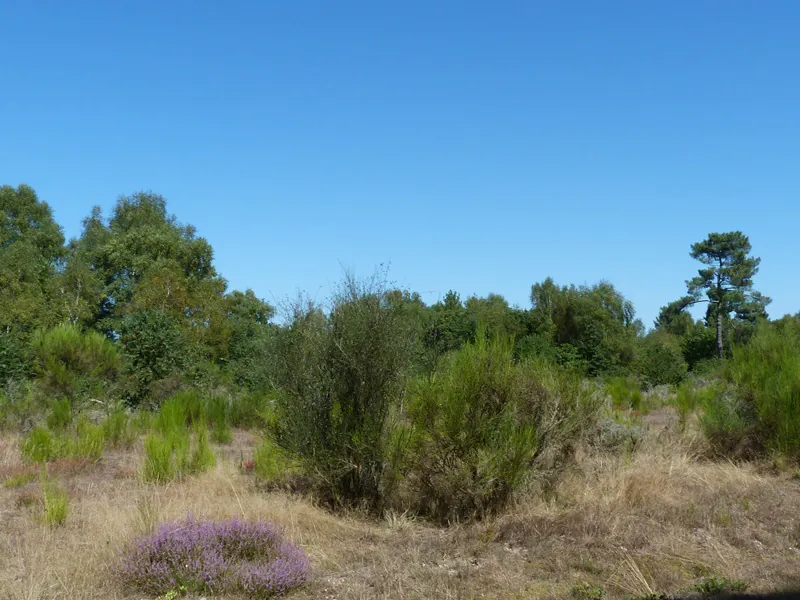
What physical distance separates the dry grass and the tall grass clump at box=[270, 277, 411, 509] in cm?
50

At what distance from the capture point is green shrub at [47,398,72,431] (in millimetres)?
13031

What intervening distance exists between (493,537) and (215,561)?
285 centimetres

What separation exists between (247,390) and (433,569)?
12.6 m

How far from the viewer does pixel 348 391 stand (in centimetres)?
852

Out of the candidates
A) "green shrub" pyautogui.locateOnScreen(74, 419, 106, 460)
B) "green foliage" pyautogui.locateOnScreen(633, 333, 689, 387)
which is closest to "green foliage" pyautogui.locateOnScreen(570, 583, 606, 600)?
"green shrub" pyautogui.locateOnScreen(74, 419, 106, 460)

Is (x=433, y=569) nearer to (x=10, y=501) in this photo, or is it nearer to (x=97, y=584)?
(x=97, y=584)

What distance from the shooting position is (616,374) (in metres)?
24.5

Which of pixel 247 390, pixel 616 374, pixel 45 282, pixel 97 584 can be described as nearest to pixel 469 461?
pixel 97 584

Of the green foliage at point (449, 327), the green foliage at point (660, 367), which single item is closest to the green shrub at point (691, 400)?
the green foliage at point (449, 327)

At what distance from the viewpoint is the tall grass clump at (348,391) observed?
842 centimetres

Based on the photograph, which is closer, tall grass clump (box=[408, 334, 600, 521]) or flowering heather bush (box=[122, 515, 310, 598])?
flowering heather bush (box=[122, 515, 310, 598])

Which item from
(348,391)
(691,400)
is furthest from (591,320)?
(348,391)

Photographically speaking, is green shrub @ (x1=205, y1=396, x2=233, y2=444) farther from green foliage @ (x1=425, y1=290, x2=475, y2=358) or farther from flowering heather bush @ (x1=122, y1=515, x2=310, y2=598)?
flowering heather bush @ (x1=122, y1=515, x2=310, y2=598)

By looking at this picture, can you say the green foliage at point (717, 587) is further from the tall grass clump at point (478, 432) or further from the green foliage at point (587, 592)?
the tall grass clump at point (478, 432)
